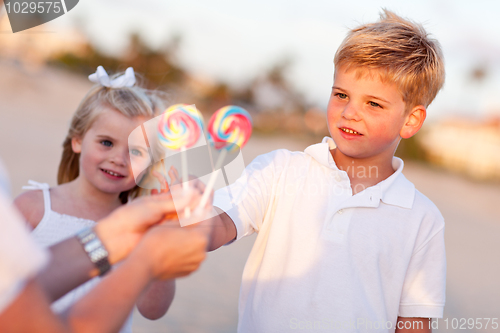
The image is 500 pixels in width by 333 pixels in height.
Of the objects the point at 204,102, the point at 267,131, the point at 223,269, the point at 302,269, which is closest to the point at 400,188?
the point at 302,269

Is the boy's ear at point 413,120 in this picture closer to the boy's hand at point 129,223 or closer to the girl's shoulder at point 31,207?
the boy's hand at point 129,223

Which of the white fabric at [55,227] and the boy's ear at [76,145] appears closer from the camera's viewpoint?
the white fabric at [55,227]

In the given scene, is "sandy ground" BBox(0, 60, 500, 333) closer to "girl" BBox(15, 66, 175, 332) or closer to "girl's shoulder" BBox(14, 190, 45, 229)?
"girl" BBox(15, 66, 175, 332)

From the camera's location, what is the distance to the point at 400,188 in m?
2.19

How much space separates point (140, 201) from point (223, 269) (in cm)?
546

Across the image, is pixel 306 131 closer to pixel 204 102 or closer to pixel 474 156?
pixel 204 102

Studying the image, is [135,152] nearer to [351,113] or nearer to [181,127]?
[181,127]

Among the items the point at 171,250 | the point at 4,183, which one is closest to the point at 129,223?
the point at 171,250

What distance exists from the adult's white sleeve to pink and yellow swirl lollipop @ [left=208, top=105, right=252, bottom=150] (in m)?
1.06

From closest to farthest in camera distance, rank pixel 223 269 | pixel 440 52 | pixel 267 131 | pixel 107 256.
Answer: pixel 107 256, pixel 440 52, pixel 223 269, pixel 267 131

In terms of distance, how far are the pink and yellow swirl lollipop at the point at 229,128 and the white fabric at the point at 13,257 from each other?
106 centimetres

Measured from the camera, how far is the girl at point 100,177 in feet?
8.01

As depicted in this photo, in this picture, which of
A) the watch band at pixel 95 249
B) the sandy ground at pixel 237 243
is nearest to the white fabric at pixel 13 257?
the watch band at pixel 95 249

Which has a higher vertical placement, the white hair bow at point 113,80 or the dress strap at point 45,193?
the white hair bow at point 113,80
